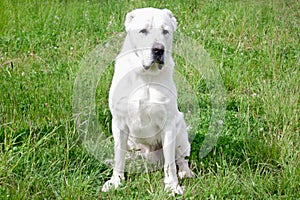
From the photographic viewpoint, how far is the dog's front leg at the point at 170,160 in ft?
11.6

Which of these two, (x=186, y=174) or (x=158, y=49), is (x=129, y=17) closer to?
(x=158, y=49)

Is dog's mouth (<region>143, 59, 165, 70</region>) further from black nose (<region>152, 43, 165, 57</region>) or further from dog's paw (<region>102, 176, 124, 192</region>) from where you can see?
dog's paw (<region>102, 176, 124, 192</region>)

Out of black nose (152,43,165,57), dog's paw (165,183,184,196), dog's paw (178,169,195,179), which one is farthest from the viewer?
dog's paw (178,169,195,179)

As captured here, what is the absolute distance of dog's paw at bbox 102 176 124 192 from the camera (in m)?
3.52

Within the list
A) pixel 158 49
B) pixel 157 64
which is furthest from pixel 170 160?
pixel 158 49

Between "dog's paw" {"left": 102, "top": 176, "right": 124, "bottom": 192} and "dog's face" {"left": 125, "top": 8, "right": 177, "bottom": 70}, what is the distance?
84cm

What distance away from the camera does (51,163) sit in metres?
3.56

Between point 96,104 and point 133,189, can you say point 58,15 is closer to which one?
point 96,104

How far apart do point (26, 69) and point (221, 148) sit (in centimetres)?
224

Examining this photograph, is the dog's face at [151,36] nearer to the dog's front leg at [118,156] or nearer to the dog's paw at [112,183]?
the dog's front leg at [118,156]

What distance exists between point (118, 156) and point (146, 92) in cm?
56

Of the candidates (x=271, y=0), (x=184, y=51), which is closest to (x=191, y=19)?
(x=271, y=0)

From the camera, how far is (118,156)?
12.1 ft

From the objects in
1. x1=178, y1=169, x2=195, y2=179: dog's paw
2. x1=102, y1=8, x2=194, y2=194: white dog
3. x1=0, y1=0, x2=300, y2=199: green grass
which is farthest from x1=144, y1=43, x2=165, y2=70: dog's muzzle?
x1=178, y1=169, x2=195, y2=179: dog's paw
